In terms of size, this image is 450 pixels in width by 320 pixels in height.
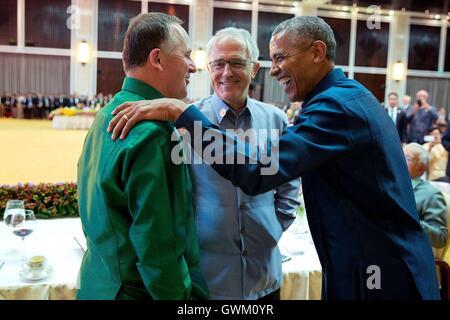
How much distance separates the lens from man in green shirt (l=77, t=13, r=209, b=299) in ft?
3.87

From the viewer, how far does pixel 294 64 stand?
1.50m

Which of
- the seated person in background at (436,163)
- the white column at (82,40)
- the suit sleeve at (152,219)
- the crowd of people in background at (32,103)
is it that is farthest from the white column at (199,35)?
the suit sleeve at (152,219)

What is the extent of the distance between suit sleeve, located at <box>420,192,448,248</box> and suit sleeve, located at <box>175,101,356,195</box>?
5.05ft

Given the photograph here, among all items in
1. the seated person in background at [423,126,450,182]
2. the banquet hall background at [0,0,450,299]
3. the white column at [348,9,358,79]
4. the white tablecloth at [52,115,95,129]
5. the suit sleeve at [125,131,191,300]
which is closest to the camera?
the suit sleeve at [125,131,191,300]

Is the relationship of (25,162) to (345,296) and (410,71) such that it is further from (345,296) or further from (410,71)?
(410,71)

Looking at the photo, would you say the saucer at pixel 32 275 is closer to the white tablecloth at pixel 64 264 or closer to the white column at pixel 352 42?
the white tablecloth at pixel 64 264

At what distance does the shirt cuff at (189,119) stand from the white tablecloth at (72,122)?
12704 mm

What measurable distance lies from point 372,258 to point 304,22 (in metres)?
0.74

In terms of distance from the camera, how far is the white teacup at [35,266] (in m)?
1.86

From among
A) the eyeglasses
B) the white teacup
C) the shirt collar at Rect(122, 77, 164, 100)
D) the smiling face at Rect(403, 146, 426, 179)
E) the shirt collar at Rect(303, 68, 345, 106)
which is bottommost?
the white teacup

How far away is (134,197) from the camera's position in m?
1.19

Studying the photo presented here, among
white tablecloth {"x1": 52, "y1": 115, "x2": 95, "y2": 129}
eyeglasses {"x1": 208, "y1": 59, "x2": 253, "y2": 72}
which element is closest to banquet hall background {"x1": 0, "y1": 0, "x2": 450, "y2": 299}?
white tablecloth {"x1": 52, "y1": 115, "x2": 95, "y2": 129}

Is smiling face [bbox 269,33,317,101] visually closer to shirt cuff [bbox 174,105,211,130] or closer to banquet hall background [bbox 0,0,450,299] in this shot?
shirt cuff [bbox 174,105,211,130]
